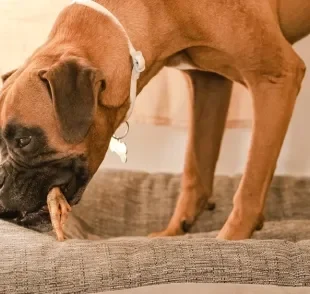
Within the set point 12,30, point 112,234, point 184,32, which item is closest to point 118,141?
point 184,32

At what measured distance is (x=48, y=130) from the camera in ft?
4.98

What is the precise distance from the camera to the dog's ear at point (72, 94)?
147cm

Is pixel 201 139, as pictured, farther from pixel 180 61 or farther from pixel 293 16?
pixel 293 16

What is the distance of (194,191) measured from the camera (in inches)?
82.3

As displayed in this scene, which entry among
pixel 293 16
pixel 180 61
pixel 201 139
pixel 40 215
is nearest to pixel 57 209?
pixel 40 215

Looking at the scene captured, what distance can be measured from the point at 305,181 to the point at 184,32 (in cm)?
81

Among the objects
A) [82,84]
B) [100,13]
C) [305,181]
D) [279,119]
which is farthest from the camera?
[305,181]

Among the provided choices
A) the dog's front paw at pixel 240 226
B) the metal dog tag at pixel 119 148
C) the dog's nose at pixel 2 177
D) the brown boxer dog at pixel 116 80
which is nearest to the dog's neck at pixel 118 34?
the brown boxer dog at pixel 116 80

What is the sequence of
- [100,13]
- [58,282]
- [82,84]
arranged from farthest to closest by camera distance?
1. [100,13]
2. [82,84]
3. [58,282]

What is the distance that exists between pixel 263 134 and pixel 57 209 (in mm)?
574

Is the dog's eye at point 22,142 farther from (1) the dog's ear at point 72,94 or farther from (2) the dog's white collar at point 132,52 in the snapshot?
(2) the dog's white collar at point 132,52

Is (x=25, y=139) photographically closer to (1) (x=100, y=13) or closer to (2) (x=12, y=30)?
(1) (x=100, y=13)

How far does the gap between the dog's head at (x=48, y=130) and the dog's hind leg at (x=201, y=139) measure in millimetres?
524

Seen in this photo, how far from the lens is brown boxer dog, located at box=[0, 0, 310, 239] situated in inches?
59.4
